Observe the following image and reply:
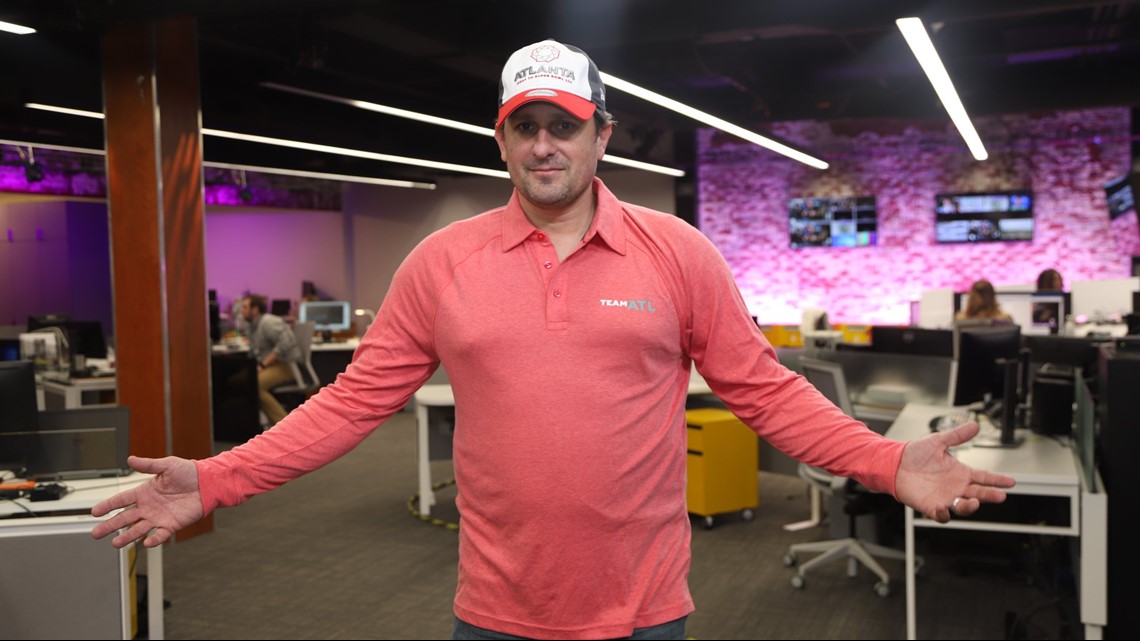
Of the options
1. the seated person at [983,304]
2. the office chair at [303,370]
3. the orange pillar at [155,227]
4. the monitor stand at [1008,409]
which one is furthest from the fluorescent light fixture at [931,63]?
the office chair at [303,370]

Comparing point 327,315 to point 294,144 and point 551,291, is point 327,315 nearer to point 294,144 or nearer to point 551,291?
point 294,144

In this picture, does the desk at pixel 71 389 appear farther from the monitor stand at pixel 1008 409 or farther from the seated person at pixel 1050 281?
the seated person at pixel 1050 281


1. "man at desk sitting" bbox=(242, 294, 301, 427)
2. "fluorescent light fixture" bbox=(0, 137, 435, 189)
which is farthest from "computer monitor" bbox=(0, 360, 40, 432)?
"fluorescent light fixture" bbox=(0, 137, 435, 189)

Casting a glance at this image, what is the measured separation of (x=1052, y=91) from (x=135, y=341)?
8661 mm

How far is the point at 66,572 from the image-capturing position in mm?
3139

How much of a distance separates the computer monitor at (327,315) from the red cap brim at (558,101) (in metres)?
11.4

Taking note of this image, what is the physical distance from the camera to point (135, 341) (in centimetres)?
569

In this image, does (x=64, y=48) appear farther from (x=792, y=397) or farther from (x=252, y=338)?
(x=792, y=397)

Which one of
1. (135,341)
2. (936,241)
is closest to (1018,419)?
(135,341)

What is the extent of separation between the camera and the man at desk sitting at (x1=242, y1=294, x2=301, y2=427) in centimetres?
972

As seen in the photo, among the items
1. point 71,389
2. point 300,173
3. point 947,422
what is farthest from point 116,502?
point 300,173

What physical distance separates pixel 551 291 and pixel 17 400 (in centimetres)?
260

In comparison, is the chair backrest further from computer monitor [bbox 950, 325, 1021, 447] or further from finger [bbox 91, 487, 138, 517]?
finger [bbox 91, 487, 138, 517]

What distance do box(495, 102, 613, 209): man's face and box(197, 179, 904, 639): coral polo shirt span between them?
0.09 meters
